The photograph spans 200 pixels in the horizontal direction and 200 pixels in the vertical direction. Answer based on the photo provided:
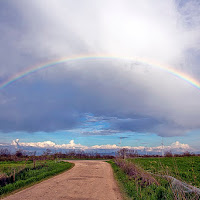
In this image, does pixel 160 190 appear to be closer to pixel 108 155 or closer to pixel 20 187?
pixel 20 187

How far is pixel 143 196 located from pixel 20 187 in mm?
7481

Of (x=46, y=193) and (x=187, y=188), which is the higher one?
(x=187, y=188)

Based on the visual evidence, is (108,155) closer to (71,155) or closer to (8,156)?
(71,155)

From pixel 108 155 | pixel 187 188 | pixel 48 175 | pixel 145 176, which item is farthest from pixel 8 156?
pixel 187 188

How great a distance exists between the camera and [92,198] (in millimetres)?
9984

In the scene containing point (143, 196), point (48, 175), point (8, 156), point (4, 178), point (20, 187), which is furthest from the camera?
point (8, 156)

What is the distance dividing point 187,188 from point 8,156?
48564mm

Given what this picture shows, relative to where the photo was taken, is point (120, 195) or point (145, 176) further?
point (145, 176)

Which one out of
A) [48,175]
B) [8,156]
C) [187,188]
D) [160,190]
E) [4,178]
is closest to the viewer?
[187,188]

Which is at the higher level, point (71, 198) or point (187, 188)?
point (187, 188)

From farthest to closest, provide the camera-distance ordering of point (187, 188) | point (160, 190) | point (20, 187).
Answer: point (20, 187) → point (160, 190) → point (187, 188)

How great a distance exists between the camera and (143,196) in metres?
9.78

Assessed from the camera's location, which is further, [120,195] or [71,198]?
[120,195]

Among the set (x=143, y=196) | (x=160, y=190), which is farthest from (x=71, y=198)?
(x=160, y=190)
